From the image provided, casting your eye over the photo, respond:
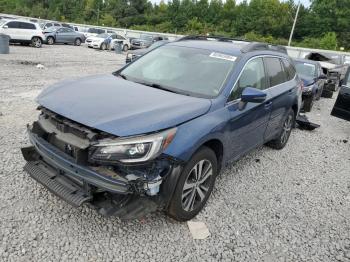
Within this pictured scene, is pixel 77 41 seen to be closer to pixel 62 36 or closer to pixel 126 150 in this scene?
pixel 62 36

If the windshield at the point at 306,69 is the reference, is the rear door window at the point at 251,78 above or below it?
above

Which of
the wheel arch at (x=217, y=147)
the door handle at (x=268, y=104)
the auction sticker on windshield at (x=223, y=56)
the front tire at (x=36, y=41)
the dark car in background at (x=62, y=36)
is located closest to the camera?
the wheel arch at (x=217, y=147)

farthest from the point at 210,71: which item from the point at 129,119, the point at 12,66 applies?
the point at 12,66

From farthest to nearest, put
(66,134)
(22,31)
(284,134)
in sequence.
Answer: (22,31) → (284,134) → (66,134)

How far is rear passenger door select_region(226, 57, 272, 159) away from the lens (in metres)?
3.89

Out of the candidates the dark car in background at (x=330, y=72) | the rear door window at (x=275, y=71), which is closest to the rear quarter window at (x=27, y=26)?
the dark car in background at (x=330, y=72)

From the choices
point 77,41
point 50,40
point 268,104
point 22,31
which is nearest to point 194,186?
point 268,104

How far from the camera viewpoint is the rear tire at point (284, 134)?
6.09 m

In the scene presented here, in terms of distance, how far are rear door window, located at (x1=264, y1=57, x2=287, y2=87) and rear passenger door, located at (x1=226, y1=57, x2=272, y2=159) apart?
0.23 m

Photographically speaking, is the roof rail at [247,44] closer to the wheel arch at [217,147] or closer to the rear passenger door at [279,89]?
the rear passenger door at [279,89]

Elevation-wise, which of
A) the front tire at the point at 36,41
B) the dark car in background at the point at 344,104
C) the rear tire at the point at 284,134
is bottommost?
the front tire at the point at 36,41

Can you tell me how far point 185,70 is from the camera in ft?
13.6

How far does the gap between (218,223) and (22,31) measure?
2073 centimetres

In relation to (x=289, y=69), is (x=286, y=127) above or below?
below
